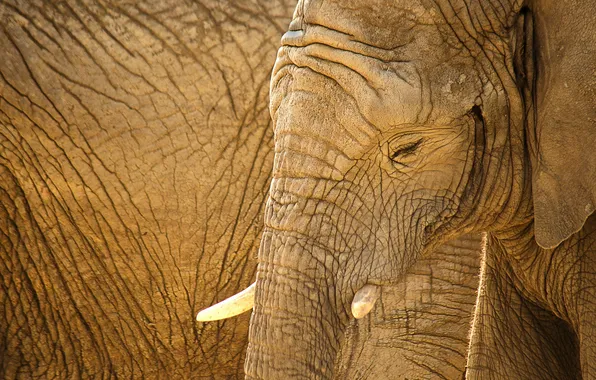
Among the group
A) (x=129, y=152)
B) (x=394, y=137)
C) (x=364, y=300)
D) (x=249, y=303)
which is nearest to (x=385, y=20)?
(x=394, y=137)

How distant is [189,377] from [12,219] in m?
0.93

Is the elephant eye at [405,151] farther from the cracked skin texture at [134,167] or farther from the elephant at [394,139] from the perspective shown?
the cracked skin texture at [134,167]

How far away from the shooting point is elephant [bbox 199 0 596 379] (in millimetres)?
3064

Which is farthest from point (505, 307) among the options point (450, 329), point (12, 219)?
point (12, 219)

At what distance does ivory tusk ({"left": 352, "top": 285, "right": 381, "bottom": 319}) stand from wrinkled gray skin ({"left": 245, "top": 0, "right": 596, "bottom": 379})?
0.7 inches

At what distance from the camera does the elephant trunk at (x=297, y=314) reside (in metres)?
3.08

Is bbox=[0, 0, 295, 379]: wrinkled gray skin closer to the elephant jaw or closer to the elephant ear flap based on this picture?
the elephant jaw

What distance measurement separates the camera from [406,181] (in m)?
3.15

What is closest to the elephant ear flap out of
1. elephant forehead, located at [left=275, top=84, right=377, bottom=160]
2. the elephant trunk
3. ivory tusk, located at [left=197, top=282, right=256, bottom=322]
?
elephant forehead, located at [left=275, top=84, right=377, bottom=160]

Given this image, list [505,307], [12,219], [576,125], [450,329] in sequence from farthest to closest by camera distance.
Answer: [12,219] → [450,329] → [505,307] → [576,125]

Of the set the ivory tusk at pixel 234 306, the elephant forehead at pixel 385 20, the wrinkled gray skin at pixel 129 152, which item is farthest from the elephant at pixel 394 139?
the wrinkled gray skin at pixel 129 152

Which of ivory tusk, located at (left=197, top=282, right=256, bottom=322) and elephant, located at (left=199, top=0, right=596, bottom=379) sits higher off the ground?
elephant, located at (left=199, top=0, right=596, bottom=379)

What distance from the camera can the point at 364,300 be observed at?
3.04 meters

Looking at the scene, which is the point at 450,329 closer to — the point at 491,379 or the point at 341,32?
the point at 491,379
